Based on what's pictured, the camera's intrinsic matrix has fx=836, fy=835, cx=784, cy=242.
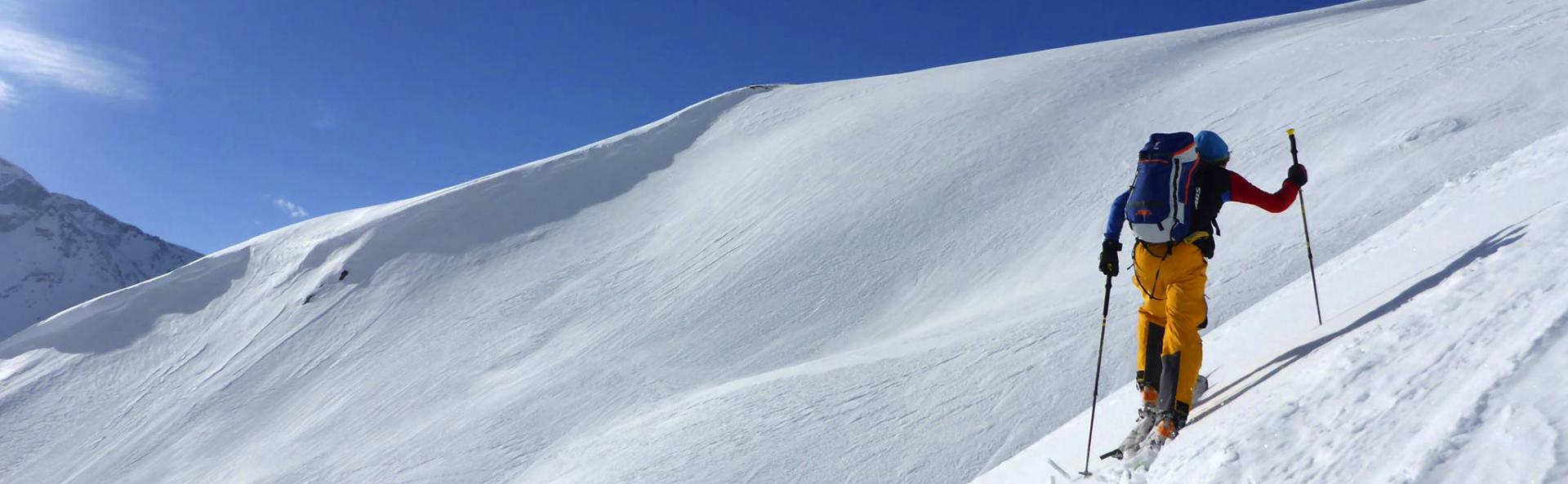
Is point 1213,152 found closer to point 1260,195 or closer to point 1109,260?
point 1260,195

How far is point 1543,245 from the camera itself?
3.59 metres

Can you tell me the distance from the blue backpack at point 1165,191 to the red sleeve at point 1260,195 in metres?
0.25

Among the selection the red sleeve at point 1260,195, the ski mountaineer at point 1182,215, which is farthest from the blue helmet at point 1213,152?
the red sleeve at point 1260,195

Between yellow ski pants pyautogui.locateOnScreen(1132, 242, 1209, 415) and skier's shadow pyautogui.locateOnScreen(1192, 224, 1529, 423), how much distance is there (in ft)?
0.63

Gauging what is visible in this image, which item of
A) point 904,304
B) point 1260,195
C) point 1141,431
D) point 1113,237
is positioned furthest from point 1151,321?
point 904,304

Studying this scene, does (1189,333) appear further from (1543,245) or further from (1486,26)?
(1486,26)

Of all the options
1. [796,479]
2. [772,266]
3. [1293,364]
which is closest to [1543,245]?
[1293,364]

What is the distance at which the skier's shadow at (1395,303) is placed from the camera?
13.0 ft

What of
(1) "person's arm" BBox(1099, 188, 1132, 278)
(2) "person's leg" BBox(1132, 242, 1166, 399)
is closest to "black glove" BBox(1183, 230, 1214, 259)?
(2) "person's leg" BBox(1132, 242, 1166, 399)

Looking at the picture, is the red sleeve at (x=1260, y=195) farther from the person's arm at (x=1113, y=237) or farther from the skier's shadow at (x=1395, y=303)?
the skier's shadow at (x=1395, y=303)

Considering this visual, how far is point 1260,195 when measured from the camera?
4.57 meters

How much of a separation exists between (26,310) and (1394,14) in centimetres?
24757

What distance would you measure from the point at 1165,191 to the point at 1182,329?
750 millimetres

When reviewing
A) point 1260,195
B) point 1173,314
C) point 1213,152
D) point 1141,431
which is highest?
point 1213,152
